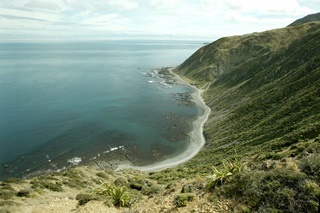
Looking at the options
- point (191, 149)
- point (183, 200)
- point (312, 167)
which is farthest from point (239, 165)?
point (191, 149)

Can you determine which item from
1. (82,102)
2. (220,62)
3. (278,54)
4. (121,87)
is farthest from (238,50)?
(82,102)

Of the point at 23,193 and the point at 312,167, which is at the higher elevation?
the point at 312,167

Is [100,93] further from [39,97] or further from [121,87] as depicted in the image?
[39,97]

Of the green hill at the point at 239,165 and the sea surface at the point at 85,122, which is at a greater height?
the green hill at the point at 239,165

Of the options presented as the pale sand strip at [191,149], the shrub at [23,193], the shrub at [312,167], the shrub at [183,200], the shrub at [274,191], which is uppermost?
the shrub at [312,167]

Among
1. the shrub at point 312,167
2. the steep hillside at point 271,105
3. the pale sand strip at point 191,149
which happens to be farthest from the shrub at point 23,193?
the pale sand strip at point 191,149

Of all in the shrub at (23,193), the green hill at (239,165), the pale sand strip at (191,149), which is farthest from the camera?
the pale sand strip at (191,149)

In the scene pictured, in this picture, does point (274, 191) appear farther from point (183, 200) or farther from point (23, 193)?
point (23, 193)

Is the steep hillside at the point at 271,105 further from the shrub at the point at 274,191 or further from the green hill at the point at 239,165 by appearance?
→ the shrub at the point at 274,191
